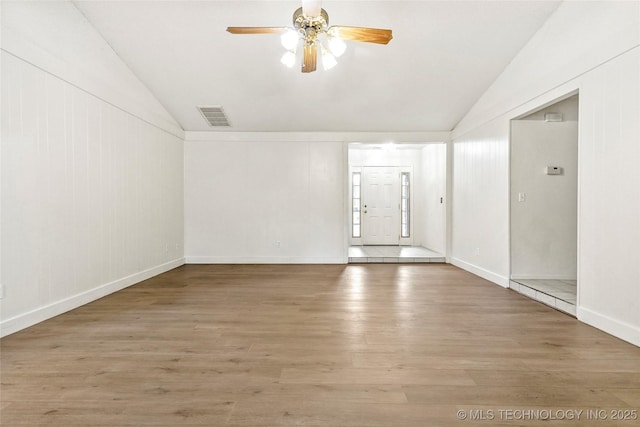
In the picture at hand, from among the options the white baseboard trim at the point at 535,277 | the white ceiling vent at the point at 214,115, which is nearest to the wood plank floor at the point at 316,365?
the white baseboard trim at the point at 535,277

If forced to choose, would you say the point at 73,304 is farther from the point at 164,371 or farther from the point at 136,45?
the point at 136,45

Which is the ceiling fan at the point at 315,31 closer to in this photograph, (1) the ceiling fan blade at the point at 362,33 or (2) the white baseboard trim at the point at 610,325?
(1) the ceiling fan blade at the point at 362,33

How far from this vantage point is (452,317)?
124 inches

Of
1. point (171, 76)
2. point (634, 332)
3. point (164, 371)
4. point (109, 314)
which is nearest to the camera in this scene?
point (164, 371)

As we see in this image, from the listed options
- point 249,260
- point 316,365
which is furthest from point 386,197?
point 316,365

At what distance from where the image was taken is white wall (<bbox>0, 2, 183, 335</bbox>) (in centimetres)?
275

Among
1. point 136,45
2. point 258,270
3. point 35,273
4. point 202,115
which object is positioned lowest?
point 258,270

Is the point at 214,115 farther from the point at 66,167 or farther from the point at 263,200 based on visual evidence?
the point at 66,167

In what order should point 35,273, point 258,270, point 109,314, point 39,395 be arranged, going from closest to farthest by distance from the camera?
point 39,395
point 35,273
point 109,314
point 258,270

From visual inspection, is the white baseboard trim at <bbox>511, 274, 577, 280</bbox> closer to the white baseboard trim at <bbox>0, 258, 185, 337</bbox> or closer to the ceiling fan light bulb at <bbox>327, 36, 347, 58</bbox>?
the ceiling fan light bulb at <bbox>327, 36, 347, 58</bbox>

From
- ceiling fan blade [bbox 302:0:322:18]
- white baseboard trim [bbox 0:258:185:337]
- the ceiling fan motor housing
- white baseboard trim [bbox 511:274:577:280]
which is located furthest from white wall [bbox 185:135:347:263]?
ceiling fan blade [bbox 302:0:322:18]

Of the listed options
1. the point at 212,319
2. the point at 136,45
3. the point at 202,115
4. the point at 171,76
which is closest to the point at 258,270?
the point at 212,319

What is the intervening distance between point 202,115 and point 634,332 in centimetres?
635

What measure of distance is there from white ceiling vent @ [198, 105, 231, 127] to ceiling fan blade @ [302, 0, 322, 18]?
331 centimetres
